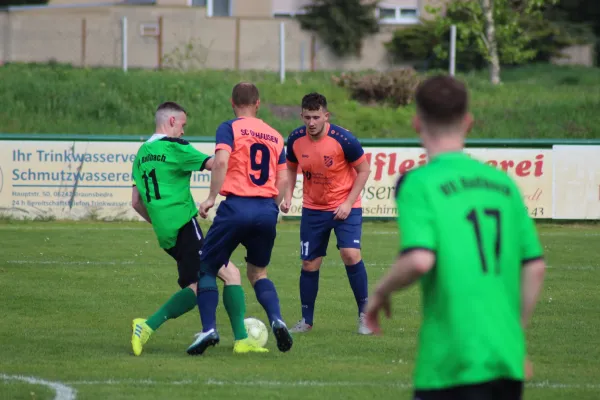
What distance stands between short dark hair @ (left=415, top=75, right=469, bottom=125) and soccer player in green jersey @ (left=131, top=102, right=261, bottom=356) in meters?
4.25

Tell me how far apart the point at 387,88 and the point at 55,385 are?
21.4 meters

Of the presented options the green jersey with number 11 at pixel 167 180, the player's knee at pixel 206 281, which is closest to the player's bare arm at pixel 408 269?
the player's knee at pixel 206 281

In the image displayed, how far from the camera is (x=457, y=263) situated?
3367 mm

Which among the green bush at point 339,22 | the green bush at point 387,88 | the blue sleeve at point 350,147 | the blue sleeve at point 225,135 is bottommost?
the blue sleeve at point 350,147

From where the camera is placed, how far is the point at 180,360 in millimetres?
7289

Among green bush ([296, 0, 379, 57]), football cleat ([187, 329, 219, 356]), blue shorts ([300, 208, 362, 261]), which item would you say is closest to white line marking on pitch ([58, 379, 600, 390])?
football cleat ([187, 329, 219, 356])

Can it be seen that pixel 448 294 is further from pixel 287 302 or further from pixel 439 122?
pixel 287 302

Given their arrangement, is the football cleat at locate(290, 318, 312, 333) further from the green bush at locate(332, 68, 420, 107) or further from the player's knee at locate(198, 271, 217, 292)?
the green bush at locate(332, 68, 420, 107)

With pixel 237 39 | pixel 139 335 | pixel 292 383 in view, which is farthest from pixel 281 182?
pixel 237 39

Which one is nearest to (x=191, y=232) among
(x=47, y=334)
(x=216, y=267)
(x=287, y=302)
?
(x=216, y=267)

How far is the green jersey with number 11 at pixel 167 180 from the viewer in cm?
761

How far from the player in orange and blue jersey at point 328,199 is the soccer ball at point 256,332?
105cm

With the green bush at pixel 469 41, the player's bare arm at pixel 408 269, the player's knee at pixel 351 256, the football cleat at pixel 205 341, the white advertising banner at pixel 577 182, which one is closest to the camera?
the player's bare arm at pixel 408 269

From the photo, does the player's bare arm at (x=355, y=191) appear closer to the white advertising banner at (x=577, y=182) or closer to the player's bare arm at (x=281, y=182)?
the player's bare arm at (x=281, y=182)
